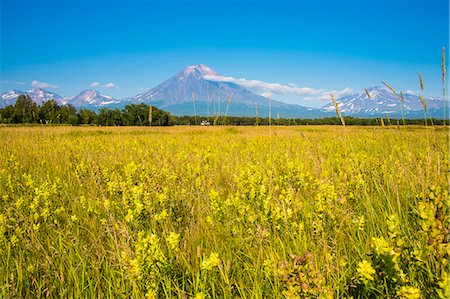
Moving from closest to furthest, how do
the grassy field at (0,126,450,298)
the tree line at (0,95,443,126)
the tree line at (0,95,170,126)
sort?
the grassy field at (0,126,450,298) → the tree line at (0,95,443,126) → the tree line at (0,95,170,126)

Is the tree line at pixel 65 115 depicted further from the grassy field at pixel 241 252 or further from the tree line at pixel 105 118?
the grassy field at pixel 241 252

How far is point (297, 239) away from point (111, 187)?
1.92 metres

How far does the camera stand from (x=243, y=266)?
7.22 feet

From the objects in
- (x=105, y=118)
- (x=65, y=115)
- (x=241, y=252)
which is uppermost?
(x=105, y=118)

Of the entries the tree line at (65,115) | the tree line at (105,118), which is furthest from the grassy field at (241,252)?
the tree line at (65,115)

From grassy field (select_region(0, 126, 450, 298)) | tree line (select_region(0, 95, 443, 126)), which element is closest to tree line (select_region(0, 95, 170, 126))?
tree line (select_region(0, 95, 443, 126))

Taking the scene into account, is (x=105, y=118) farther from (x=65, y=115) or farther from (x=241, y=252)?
(x=241, y=252)

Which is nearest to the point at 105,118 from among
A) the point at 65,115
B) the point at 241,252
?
the point at 65,115

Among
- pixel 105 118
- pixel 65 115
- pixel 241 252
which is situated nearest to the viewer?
pixel 241 252

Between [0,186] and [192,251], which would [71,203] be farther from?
[192,251]

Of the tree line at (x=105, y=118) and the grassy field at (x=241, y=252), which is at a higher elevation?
the tree line at (x=105, y=118)

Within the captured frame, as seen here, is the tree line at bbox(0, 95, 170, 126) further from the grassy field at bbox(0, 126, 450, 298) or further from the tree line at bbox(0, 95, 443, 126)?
the grassy field at bbox(0, 126, 450, 298)

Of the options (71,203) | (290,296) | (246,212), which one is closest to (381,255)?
(290,296)

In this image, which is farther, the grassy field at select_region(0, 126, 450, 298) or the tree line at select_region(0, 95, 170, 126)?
the tree line at select_region(0, 95, 170, 126)
